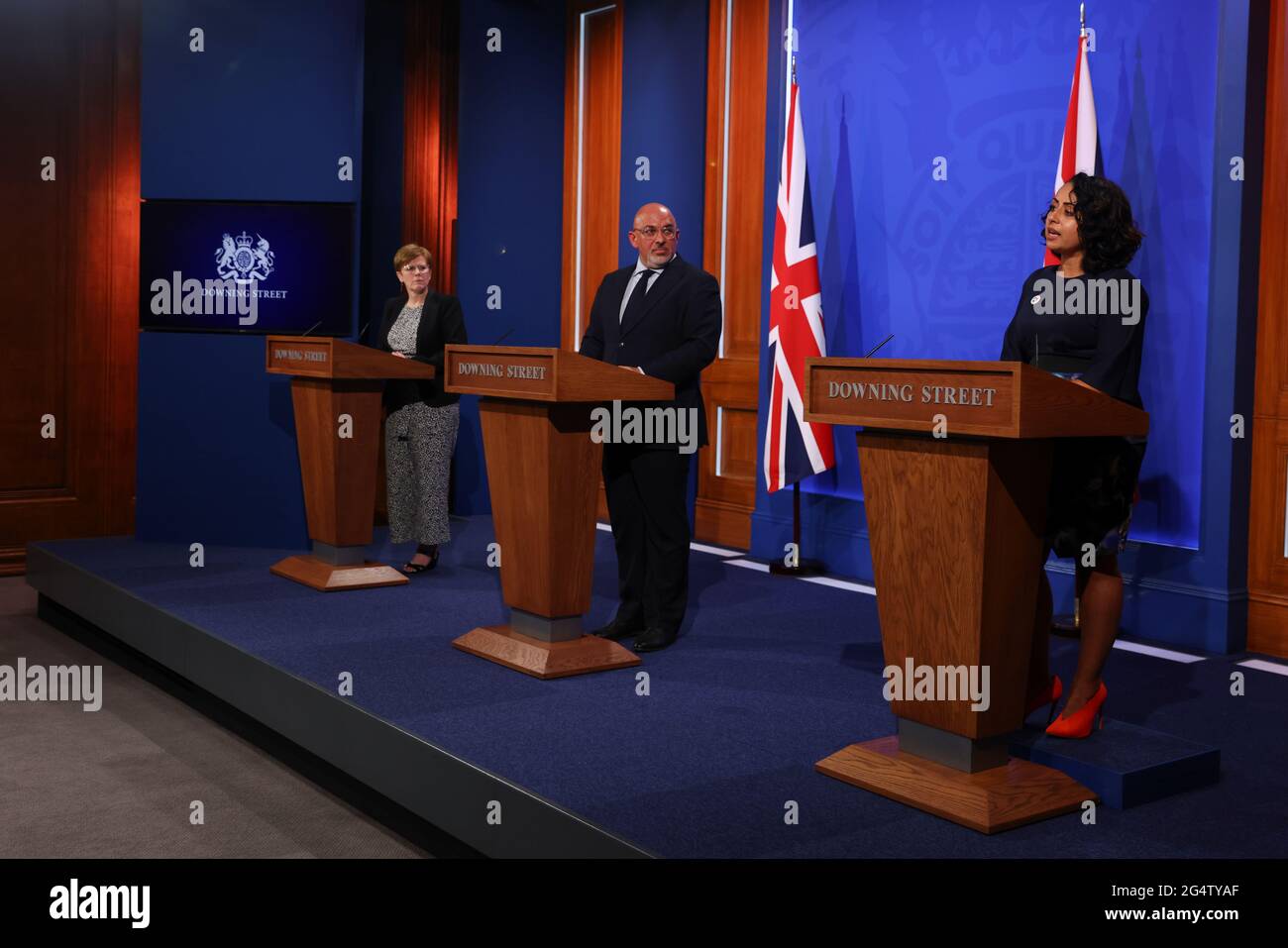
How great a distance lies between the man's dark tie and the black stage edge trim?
163 cm

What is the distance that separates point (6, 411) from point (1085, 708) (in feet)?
18.8

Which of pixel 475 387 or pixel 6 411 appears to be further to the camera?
pixel 6 411

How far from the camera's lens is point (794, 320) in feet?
19.6

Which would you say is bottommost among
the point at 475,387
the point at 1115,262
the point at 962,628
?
the point at 962,628

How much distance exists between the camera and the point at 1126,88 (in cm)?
488

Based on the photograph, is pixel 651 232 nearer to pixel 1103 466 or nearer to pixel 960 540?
pixel 1103 466

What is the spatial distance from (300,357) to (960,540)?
3.55m

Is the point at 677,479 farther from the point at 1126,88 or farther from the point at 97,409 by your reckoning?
the point at 97,409

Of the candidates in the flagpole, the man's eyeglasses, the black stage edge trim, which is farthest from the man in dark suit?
the flagpole

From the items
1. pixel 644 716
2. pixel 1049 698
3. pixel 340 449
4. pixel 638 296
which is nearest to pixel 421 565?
pixel 340 449

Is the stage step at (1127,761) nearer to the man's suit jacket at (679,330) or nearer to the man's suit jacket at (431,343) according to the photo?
the man's suit jacket at (679,330)

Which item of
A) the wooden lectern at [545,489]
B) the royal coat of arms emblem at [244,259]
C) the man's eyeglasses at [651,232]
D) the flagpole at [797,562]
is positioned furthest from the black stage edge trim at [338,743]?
the flagpole at [797,562]

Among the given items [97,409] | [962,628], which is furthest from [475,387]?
[97,409]

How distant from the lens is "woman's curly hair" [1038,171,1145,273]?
3.23m
